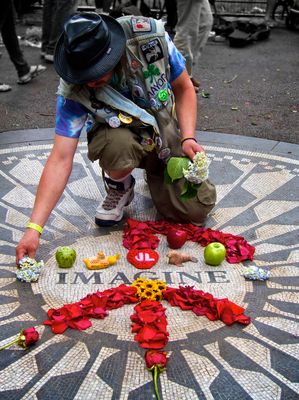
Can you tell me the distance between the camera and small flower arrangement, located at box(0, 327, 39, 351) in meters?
2.09

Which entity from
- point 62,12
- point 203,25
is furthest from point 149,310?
point 62,12

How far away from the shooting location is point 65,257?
105 inches

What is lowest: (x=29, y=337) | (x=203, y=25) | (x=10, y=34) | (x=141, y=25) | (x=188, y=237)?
(x=188, y=237)

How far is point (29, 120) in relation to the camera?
507cm

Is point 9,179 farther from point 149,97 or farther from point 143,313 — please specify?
point 143,313

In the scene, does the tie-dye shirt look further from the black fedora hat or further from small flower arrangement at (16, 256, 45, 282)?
small flower arrangement at (16, 256, 45, 282)

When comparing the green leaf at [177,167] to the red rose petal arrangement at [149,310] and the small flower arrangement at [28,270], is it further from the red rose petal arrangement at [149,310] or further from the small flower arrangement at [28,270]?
the small flower arrangement at [28,270]

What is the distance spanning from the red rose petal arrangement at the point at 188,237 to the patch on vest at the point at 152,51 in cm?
114

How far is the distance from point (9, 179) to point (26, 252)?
1.46m

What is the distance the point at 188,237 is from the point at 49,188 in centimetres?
108

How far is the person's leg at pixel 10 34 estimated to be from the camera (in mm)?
5335

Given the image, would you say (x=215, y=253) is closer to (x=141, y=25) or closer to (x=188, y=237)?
(x=188, y=237)

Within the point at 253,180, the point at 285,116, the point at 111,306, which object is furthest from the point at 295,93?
the point at 111,306

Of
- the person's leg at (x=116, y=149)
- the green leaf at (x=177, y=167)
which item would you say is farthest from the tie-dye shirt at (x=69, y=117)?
the green leaf at (x=177, y=167)
